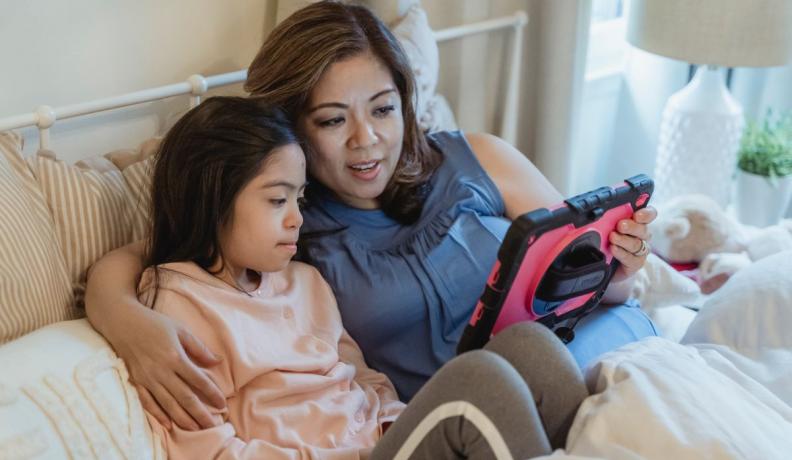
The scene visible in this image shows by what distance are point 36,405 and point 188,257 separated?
307 mm

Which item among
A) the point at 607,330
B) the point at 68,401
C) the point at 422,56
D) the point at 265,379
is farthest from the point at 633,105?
the point at 68,401

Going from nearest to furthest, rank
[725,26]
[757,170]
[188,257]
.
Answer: [188,257]
[725,26]
[757,170]

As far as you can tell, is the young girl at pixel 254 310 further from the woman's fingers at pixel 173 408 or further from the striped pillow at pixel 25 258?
the striped pillow at pixel 25 258

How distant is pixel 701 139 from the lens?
228 cm

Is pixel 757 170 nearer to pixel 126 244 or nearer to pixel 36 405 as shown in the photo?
pixel 126 244

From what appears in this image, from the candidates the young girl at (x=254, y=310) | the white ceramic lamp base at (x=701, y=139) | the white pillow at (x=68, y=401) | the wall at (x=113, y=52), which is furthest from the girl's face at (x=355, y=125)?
the white ceramic lamp base at (x=701, y=139)

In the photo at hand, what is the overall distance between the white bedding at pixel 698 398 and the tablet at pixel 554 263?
0.35 feet

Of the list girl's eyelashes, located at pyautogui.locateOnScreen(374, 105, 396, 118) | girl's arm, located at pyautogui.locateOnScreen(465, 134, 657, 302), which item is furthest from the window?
girl's eyelashes, located at pyautogui.locateOnScreen(374, 105, 396, 118)

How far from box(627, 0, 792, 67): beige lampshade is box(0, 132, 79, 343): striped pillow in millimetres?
1463


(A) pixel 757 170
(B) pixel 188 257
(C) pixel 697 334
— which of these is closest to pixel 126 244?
(B) pixel 188 257

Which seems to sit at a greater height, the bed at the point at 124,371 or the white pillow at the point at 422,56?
the white pillow at the point at 422,56

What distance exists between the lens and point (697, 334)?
1.53 meters

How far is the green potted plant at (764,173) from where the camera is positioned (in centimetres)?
240

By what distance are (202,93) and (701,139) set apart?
4.20ft
